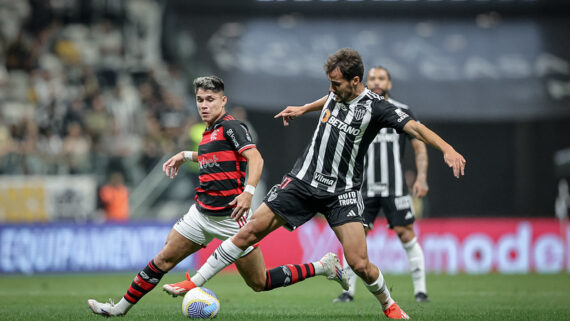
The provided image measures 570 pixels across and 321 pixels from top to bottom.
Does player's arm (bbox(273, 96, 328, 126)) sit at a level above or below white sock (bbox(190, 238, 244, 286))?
above

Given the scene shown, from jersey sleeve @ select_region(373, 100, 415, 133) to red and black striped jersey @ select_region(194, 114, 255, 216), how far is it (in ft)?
3.60

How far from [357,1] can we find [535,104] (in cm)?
509

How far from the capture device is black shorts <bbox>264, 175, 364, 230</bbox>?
266 inches

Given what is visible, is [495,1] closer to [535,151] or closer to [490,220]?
[535,151]

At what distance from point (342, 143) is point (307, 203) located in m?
0.60

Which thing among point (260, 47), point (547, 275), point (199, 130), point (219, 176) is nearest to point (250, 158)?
point (219, 176)

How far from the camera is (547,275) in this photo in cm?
1398

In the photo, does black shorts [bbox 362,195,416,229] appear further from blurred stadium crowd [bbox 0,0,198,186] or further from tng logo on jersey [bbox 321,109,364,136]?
blurred stadium crowd [bbox 0,0,198,186]

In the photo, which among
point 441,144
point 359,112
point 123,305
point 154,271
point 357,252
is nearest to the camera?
point 441,144

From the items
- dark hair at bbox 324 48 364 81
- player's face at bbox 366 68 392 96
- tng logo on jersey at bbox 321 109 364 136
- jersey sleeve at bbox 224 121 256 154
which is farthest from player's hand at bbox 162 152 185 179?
player's face at bbox 366 68 392 96

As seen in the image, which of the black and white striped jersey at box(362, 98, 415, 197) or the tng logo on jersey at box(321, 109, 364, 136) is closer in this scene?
the tng logo on jersey at box(321, 109, 364, 136)

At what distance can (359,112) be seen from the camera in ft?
22.0

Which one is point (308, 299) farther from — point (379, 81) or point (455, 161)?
point (455, 161)

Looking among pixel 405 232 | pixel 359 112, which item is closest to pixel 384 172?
pixel 405 232
